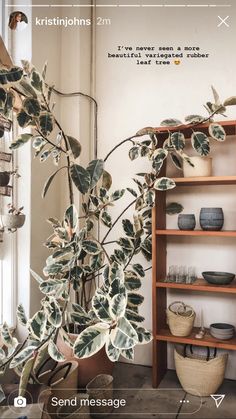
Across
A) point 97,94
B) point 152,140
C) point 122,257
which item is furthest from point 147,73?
point 122,257

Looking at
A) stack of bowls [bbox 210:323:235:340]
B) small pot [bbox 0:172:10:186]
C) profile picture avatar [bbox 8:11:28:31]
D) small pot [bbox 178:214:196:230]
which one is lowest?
stack of bowls [bbox 210:323:235:340]

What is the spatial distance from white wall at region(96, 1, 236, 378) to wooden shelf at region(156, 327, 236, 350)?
24 centimetres

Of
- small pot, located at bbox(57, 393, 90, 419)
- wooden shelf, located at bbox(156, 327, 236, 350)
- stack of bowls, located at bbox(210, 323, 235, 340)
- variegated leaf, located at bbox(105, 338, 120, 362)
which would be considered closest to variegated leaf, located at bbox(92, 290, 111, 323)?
variegated leaf, located at bbox(105, 338, 120, 362)

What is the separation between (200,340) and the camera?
2.05 metres

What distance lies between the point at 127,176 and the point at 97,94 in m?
0.67

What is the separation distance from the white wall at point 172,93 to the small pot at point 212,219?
0.21 meters

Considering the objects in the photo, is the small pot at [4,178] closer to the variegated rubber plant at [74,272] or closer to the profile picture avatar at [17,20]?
the variegated rubber plant at [74,272]

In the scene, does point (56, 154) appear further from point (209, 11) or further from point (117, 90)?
point (209, 11)

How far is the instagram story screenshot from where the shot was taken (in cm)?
171

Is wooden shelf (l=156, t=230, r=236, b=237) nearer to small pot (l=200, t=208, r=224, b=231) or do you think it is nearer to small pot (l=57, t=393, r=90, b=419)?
small pot (l=200, t=208, r=224, b=231)

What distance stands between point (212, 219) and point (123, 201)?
0.70 metres

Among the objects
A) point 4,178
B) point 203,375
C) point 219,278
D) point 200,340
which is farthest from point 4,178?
point 203,375

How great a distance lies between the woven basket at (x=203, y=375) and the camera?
1.99 m

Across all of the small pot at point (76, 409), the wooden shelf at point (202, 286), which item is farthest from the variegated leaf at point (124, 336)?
the wooden shelf at point (202, 286)
